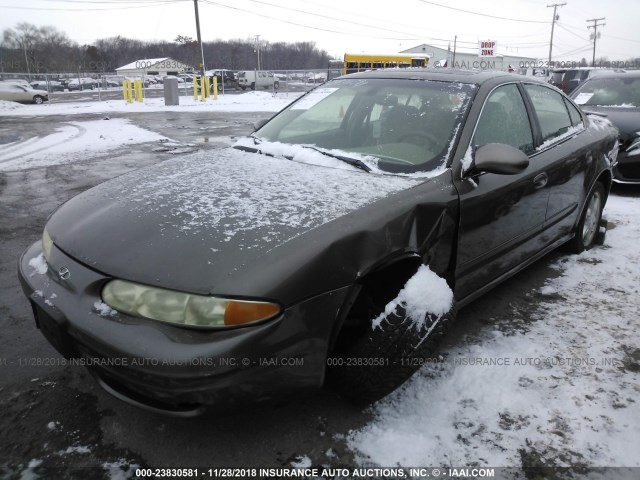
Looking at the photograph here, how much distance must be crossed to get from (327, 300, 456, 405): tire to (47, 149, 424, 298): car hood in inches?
19.0

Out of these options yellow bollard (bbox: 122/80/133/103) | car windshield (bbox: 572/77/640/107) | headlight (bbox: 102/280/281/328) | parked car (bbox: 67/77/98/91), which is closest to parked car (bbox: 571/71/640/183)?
car windshield (bbox: 572/77/640/107)

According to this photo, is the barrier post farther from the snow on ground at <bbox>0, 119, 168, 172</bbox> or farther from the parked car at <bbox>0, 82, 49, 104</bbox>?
the snow on ground at <bbox>0, 119, 168, 172</bbox>

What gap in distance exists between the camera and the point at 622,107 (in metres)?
6.73

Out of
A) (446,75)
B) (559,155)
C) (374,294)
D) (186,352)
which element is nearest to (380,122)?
(446,75)

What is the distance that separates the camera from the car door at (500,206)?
8.27 feet

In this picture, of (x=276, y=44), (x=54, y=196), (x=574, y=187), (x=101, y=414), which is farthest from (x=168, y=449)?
(x=276, y=44)

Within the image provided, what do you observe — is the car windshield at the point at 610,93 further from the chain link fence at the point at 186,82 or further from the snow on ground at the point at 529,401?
the chain link fence at the point at 186,82

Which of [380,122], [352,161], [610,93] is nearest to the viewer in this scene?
[352,161]

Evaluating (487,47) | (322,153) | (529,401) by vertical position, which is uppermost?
(487,47)

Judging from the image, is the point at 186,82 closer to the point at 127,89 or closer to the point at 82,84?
the point at 82,84

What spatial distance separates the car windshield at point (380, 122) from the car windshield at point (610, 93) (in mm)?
5350

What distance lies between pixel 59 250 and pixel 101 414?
28.9 inches

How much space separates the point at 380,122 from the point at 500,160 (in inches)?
31.9

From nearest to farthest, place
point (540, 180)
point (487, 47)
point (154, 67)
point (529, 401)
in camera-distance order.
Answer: point (529, 401) < point (540, 180) < point (487, 47) < point (154, 67)
